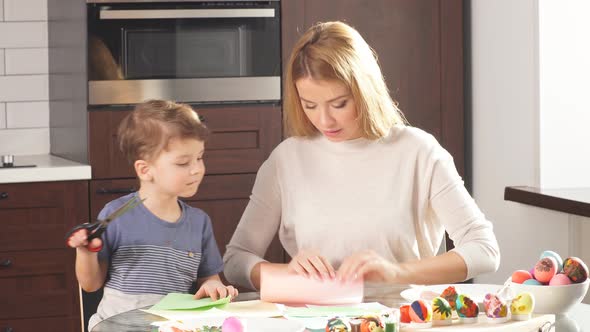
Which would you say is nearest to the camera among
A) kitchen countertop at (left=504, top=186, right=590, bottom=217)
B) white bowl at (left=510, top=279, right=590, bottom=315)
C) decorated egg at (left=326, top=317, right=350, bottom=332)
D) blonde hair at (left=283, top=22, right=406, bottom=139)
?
decorated egg at (left=326, top=317, right=350, bottom=332)

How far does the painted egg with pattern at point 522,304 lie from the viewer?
181cm

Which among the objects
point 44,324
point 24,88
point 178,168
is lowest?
point 44,324

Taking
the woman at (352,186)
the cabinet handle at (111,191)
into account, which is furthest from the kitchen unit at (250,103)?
the woman at (352,186)

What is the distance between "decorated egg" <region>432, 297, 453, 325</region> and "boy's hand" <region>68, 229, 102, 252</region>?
2.22 feet

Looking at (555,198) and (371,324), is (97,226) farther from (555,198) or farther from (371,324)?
(555,198)

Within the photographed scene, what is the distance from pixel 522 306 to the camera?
5.94 ft

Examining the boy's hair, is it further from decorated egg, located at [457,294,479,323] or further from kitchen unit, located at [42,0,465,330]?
kitchen unit, located at [42,0,465,330]

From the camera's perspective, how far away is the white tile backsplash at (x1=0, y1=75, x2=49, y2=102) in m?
4.19

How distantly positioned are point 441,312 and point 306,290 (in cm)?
33

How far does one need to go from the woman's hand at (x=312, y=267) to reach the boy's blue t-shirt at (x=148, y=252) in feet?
0.84

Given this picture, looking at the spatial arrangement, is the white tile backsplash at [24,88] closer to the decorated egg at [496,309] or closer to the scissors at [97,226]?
the scissors at [97,226]

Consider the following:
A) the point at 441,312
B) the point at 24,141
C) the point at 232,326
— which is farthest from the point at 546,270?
the point at 24,141

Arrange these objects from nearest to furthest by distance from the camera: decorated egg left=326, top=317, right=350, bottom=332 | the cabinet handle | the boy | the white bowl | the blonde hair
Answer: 1. decorated egg left=326, top=317, right=350, bottom=332
2. the white bowl
3. the boy
4. the blonde hair
5. the cabinet handle

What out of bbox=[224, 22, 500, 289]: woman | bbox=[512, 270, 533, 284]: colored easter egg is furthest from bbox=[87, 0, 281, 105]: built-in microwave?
bbox=[512, 270, 533, 284]: colored easter egg
